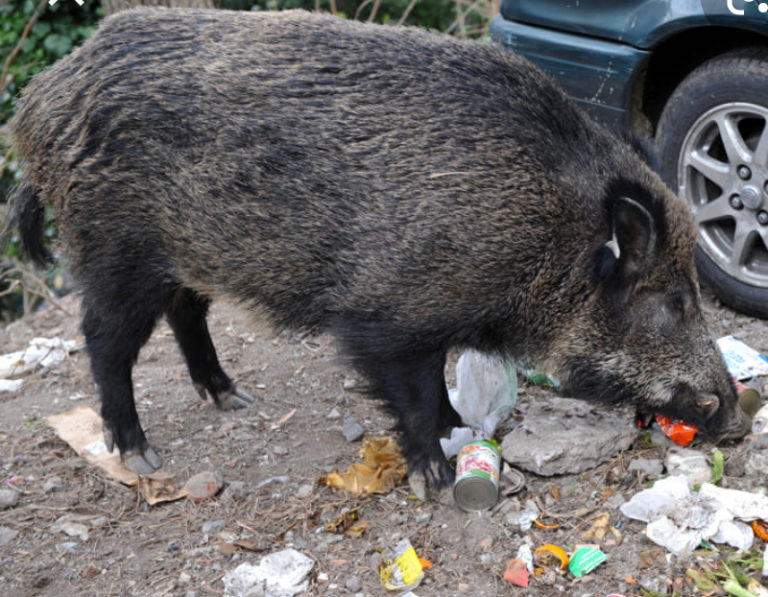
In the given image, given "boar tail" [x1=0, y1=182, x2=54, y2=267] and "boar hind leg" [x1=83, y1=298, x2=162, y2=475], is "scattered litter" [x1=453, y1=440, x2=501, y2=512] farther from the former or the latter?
"boar tail" [x1=0, y1=182, x2=54, y2=267]

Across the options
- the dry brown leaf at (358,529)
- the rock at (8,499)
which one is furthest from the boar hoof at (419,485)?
the rock at (8,499)

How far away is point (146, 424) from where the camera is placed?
4.54 metres

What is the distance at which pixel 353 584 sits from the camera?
10.7 ft

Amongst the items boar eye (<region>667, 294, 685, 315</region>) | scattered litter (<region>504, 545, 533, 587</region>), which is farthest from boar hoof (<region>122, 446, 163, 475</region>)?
boar eye (<region>667, 294, 685, 315</region>)

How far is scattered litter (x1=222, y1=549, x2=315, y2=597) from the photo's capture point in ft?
10.7

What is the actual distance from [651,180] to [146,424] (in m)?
2.63

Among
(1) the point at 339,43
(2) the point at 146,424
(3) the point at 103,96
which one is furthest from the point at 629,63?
(2) the point at 146,424

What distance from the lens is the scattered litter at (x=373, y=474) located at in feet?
12.4

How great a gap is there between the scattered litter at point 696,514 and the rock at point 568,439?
0.38 metres

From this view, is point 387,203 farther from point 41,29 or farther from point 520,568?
point 41,29

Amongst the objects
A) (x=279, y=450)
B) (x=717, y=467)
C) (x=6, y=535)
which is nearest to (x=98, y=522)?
(x=6, y=535)

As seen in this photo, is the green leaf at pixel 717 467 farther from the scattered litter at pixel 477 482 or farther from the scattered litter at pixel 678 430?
the scattered litter at pixel 477 482

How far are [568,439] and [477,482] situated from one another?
1.44ft

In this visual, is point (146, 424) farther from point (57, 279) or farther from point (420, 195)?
point (57, 279)
